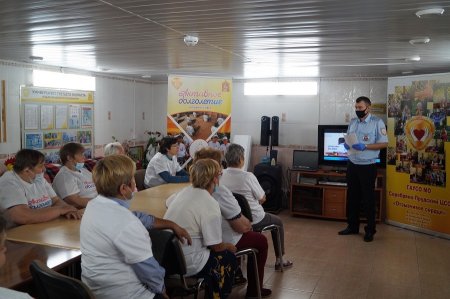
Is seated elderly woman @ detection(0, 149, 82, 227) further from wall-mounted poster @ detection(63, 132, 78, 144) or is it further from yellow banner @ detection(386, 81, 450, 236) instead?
yellow banner @ detection(386, 81, 450, 236)

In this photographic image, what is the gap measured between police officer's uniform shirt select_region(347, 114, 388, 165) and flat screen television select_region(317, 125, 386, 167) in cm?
120

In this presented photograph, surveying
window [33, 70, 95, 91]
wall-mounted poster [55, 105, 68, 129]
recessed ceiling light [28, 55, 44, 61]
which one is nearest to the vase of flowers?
window [33, 70, 95, 91]

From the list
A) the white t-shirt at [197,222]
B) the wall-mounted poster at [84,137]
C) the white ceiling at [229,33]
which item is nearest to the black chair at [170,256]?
the white t-shirt at [197,222]

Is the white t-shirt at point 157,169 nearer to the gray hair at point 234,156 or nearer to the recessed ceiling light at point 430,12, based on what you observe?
the gray hair at point 234,156

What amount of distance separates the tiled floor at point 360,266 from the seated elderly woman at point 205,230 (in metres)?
0.91

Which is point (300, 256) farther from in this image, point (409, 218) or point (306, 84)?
point (306, 84)

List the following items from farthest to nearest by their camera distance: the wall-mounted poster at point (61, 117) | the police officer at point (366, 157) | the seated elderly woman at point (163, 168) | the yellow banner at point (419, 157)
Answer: the wall-mounted poster at point (61, 117), the yellow banner at point (419, 157), the police officer at point (366, 157), the seated elderly woman at point (163, 168)

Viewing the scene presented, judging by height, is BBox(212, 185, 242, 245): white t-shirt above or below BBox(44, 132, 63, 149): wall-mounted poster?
below

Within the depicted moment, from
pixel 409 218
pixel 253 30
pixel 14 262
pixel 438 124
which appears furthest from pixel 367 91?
pixel 14 262

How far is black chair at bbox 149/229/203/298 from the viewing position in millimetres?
2484

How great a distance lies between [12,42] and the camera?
4.15 m

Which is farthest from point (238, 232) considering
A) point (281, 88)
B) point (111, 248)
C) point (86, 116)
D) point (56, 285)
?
point (281, 88)

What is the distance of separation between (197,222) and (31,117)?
4.02 m

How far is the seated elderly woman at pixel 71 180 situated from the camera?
371cm
